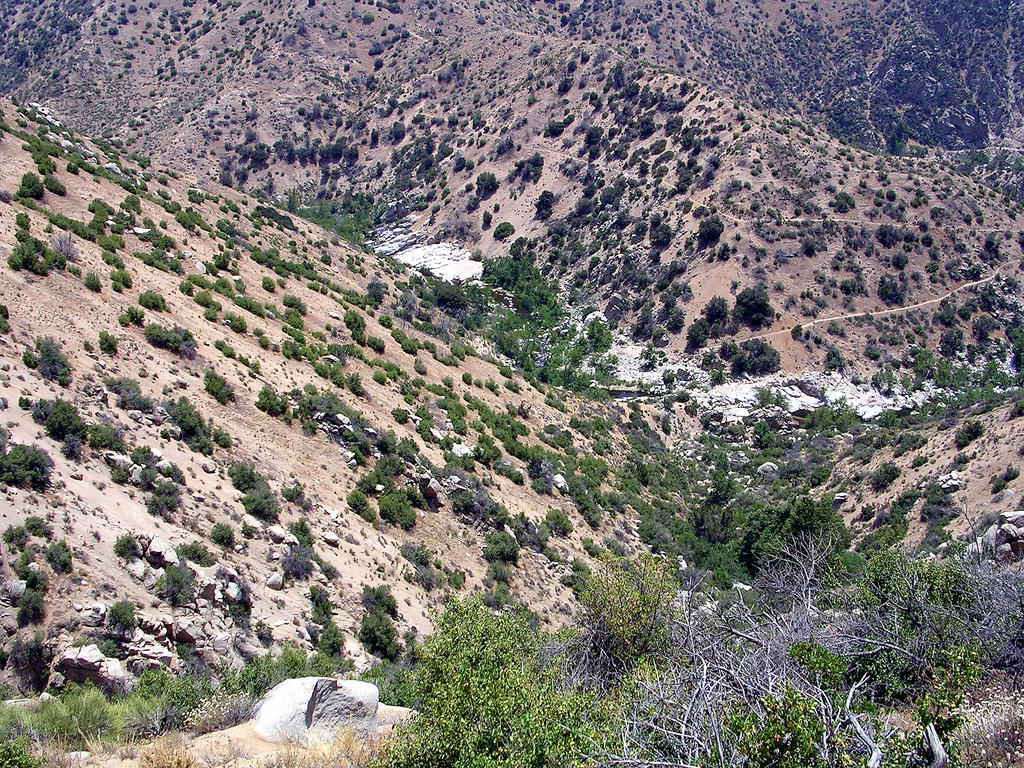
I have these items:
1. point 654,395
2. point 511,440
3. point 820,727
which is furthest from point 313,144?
point 820,727

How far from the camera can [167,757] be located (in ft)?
25.8

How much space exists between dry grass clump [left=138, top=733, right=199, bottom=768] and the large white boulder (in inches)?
43.9

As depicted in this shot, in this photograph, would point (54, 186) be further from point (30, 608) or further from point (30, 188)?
point (30, 608)

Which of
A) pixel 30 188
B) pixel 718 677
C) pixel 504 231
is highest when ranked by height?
pixel 30 188

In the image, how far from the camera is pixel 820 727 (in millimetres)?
6469

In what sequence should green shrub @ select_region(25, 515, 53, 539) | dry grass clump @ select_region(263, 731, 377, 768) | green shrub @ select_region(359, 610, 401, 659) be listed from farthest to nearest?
green shrub @ select_region(359, 610, 401, 659) → green shrub @ select_region(25, 515, 53, 539) → dry grass clump @ select_region(263, 731, 377, 768)

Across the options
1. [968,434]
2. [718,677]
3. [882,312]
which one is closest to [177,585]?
[718,677]

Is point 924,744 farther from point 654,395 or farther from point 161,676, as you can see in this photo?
point 654,395

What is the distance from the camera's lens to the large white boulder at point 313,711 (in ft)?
30.0

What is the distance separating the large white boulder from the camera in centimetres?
915

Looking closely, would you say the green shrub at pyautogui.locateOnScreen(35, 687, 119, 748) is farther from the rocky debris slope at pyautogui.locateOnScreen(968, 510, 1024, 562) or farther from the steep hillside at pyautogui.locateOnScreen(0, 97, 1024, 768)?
the rocky debris slope at pyautogui.locateOnScreen(968, 510, 1024, 562)

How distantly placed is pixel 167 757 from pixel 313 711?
1989 millimetres

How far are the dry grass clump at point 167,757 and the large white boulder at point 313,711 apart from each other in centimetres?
112

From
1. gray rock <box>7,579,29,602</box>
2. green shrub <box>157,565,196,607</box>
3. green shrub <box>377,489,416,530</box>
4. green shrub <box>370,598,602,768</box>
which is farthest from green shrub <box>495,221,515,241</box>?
gray rock <box>7,579,29,602</box>
